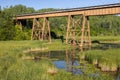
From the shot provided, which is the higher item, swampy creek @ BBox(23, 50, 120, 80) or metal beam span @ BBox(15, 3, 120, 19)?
metal beam span @ BBox(15, 3, 120, 19)

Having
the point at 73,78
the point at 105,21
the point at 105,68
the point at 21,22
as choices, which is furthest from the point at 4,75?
the point at 105,21

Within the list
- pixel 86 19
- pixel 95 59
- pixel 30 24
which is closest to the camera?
pixel 95 59

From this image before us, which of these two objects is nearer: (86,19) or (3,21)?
(86,19)

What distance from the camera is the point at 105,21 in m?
165

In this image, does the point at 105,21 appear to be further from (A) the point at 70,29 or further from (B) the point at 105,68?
(B) the point at 105,68

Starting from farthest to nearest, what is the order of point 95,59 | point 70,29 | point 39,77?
point 70,29, point 95,59, point 39,77

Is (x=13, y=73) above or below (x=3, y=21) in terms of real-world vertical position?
below

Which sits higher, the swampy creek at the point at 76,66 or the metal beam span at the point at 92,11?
the metal beam span at the point at 92,11

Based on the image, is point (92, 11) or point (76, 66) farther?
point (92, 11)

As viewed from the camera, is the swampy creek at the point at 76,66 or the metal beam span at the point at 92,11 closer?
the swampy creek at the point at 76,66

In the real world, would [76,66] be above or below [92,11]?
below

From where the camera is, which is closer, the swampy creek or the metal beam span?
the swampy creek

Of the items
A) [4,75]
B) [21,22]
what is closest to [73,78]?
[4,75]

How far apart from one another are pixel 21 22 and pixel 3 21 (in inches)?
668
